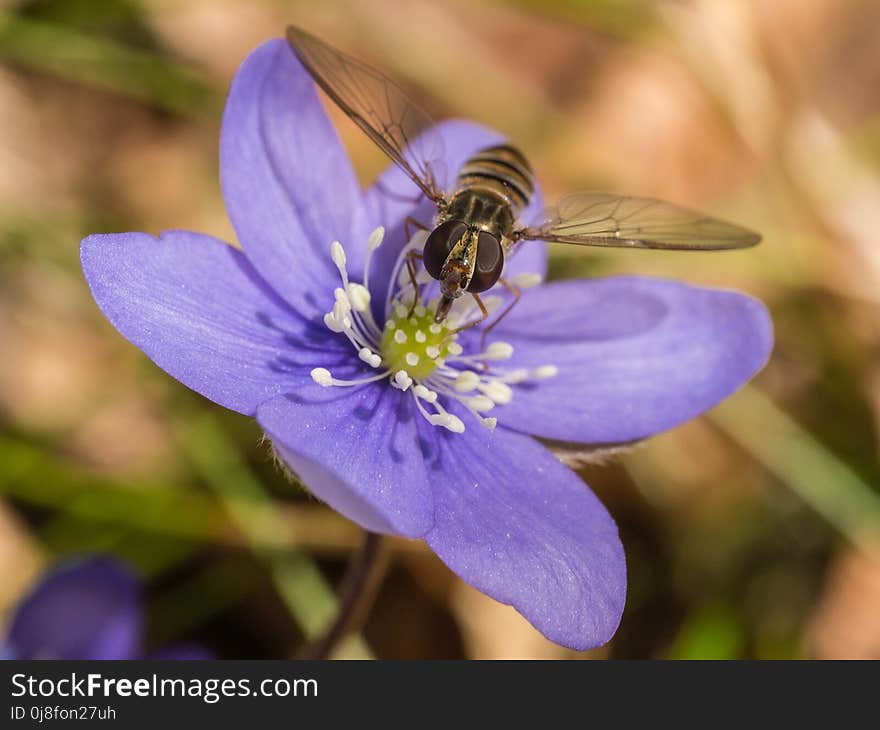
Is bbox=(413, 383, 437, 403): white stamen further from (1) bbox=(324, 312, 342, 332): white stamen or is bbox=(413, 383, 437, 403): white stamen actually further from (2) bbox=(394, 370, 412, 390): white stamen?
(1) bbox=(324, 312, 342, 332): white stamen

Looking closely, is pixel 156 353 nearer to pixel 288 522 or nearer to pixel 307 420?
pixel 307 420

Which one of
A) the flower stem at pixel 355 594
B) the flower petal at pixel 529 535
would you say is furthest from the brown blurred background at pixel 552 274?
the flower petal at pixel 529 535

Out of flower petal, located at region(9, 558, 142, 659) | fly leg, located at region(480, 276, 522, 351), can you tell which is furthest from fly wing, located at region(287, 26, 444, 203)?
flower petal, located at region(9, 558, 142, 659)

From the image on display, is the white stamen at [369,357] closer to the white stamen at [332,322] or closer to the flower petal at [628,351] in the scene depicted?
the white stamen at [332,322]

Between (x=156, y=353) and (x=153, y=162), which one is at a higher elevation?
(x=156, y=353)

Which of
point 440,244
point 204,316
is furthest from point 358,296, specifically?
point 204,316

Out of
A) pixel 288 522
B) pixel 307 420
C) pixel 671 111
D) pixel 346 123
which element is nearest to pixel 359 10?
pixel 346 123

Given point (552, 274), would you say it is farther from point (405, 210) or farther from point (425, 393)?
point (425, 393)
